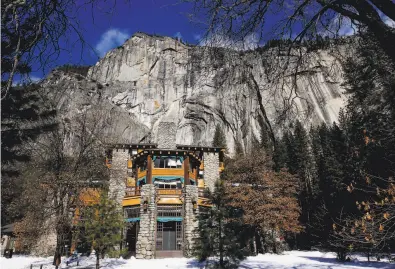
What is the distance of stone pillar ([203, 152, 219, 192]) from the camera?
1236 inches

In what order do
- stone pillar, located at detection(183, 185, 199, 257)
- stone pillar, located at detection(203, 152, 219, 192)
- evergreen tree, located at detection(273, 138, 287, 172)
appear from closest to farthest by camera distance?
stone pillar, located at detection(183, 185, 199, 257), stone pillar, located at detection(203, 152, 219, 192), evergreen tree, located at detection(273, 138, 287, 172)

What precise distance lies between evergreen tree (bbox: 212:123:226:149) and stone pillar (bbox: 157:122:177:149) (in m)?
24.6

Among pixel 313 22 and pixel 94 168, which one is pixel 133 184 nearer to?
pixel 94 168

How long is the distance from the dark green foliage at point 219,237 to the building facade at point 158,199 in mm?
2927

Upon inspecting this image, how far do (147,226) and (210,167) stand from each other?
12.1m

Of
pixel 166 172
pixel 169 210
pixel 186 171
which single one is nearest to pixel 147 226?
pixel 169 210

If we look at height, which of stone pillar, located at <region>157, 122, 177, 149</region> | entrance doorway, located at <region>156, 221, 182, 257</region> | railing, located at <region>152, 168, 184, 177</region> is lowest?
entrance doorway, located at <region>156, 221, 182, 257</region>

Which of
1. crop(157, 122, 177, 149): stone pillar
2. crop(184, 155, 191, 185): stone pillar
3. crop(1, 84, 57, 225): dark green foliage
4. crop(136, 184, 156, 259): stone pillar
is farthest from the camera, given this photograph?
crop(157, 122, 177, 149): stone pillar

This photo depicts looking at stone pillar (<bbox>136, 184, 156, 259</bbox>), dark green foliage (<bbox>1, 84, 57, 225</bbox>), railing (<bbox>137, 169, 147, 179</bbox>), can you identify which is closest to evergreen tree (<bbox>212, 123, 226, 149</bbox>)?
railing (<bbox>137, 169, 147, 179</bbox>)

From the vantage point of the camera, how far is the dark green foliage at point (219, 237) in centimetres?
1429

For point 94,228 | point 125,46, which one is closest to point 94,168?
point 94,228

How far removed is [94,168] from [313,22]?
14386 millimetres

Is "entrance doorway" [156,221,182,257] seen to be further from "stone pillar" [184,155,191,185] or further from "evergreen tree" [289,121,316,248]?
"evergreen tree" [289,121,316,248]

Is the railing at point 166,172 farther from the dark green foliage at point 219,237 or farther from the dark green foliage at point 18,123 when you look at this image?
the dark green foliage at point 18,123
